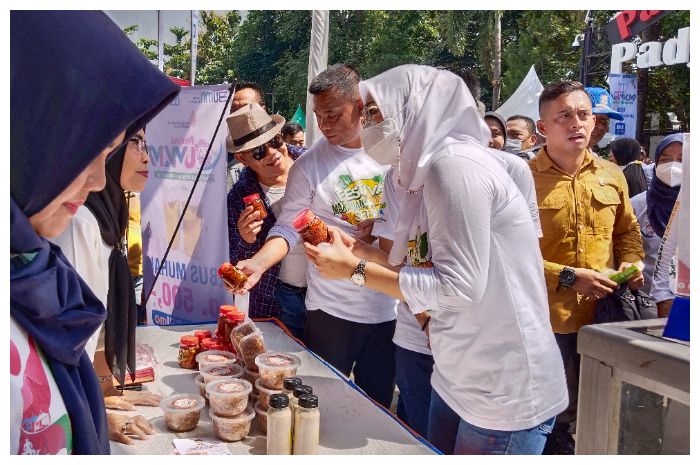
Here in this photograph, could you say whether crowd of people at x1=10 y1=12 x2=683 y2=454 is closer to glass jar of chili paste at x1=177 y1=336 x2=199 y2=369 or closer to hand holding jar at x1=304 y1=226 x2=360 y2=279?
hand holding jar at x1=304 y1=226 x2=360 y2=279

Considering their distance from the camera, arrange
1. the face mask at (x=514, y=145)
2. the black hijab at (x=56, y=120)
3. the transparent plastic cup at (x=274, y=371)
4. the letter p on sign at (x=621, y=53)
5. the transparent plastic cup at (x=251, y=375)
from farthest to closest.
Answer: the letter p on sign at (x=621, y=53) → the face mask at (x=514, y=145) → the transparent plastic cup at (x=251, y=375) → the transparent plastic cup at (x=274, y=371) → the black hijab at (x=56, y=120)

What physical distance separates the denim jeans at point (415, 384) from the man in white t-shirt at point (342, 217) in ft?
1.39

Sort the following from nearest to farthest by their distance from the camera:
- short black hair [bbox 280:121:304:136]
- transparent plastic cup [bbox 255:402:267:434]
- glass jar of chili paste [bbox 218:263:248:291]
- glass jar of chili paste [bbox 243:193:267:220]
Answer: transparent plastic cup [bbox 255:402:267:434], glass jar of chili paste [bbox 218:263:248:291], glass jar of chili paste [bbox 243:193:267:220], short black hair [bbox 280:121:304:136]

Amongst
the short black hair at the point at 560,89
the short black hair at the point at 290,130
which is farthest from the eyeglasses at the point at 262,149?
the short black hair at the point at 290,130

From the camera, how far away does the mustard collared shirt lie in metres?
2.84

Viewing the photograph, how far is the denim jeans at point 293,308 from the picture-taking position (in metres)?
2.92

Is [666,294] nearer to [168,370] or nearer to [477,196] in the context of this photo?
[477,196]

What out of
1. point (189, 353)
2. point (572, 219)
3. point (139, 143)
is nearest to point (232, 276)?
point (189, 353)

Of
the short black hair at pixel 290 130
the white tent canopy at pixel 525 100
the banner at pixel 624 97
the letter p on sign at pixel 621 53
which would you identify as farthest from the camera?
the letter p on sign at pixel 621 53

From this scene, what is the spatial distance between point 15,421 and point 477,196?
42.0 inches

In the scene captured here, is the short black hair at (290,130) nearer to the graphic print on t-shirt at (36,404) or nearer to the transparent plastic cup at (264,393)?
the transparent plastic cup at (264,393)

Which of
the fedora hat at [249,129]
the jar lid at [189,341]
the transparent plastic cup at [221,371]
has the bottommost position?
the transparent plastic cup at [221,371]

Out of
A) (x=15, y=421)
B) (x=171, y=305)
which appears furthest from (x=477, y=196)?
(x=171, y=305)

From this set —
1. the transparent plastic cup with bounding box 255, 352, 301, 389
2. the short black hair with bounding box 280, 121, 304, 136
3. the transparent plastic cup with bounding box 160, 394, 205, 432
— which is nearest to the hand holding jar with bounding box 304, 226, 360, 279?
the transparent plastic cup with bounding box 255, 352, 301, 389
